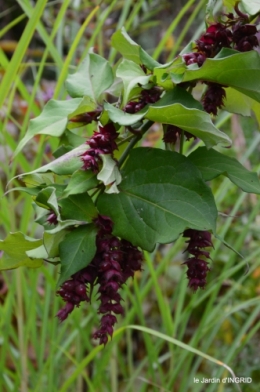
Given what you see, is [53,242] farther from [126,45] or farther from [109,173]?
[126,45]

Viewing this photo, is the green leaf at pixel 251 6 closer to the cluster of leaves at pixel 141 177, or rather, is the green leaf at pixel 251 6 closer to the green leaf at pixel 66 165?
the cluster of leaves at pixel 141 177

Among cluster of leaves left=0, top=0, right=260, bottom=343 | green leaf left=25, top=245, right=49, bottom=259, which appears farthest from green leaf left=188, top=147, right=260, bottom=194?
green leaf left=25, top=245, right=49, bottom=259

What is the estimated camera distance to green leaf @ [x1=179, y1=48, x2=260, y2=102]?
29 centimetres

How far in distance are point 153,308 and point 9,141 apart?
979mm

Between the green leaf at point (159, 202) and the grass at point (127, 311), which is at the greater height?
the green leaf at point (159, 202)

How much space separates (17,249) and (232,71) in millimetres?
180

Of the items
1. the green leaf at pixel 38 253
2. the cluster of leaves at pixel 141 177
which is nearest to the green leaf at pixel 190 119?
the cluster of leaves at pixel 141 177

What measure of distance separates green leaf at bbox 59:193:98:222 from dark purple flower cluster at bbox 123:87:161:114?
0.06m

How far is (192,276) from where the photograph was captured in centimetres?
31

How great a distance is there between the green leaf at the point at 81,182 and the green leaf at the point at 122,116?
0.12ft

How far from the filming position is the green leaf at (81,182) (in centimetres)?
28

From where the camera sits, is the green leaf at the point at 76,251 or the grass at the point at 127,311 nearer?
the green leaf at the point at 76,251

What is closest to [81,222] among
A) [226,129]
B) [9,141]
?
[9,141]

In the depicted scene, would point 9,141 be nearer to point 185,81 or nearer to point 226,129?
point 185,81
